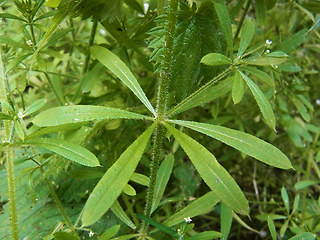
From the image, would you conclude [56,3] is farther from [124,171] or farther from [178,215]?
[178,215]

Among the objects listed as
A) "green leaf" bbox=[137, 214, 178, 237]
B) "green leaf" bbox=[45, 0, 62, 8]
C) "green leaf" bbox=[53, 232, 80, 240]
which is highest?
"green leaf" bbox=[45, 0, 62, 8]

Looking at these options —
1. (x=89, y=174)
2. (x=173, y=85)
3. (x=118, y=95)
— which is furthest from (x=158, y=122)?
(x=118, y=95)

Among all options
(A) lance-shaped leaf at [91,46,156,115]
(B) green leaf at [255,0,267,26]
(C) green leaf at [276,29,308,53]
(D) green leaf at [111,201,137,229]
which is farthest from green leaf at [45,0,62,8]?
(C) green leaf at [276,29,308,53]

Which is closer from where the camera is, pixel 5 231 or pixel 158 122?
pixel 158 122

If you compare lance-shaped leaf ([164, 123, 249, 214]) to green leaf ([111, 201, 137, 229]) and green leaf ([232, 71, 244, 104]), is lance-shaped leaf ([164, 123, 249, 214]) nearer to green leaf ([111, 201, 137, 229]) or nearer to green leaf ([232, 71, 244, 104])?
green leaf ([232, 71, 244, 104])

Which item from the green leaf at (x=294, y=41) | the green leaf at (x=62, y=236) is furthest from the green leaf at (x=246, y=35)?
the green leaf at (x=62, y=236)

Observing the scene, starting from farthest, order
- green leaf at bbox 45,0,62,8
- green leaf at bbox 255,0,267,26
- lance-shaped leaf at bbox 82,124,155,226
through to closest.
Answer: green leaf at bbox 255,0,267,26
green leaf at bbox 45,0,62,8
lance-shaped leaf at bbox 82,124,155,226

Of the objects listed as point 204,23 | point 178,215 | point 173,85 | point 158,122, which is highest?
point 204,23
